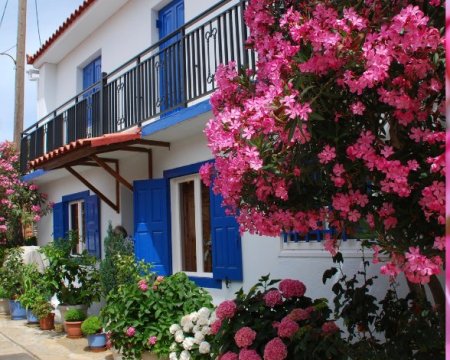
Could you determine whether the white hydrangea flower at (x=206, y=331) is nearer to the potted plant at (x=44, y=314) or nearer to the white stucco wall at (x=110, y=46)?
the white stucco wall at (x=110, y=46)

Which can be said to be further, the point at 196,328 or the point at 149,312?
the point at 149,312

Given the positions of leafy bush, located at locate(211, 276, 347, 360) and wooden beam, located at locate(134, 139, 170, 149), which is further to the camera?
wooden beam, located at locate(134, 139, 170, 149)

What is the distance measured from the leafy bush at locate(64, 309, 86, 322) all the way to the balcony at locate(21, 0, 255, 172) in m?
2.90

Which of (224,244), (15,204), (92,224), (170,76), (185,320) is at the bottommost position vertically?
(185,320)

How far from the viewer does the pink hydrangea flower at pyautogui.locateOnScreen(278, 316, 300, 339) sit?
4312 mm

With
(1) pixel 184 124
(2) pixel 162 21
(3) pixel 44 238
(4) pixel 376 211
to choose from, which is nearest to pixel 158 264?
(1) pixel 184 124

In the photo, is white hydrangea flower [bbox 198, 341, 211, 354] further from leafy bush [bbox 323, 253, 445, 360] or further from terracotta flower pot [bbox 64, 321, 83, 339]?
terracotta flower pot [bbox 64, 321, 83, 339]

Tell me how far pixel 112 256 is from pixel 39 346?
1.85 metres

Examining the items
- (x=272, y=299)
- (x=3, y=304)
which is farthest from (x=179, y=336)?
(x=3, y=304)

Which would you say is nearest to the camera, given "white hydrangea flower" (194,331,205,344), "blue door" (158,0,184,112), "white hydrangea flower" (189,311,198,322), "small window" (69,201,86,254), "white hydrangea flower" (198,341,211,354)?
"white hydrangea flower" (198,341,211,354)

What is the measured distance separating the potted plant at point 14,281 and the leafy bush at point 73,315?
2.44 m

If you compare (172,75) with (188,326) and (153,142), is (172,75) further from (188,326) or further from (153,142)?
(188,326)

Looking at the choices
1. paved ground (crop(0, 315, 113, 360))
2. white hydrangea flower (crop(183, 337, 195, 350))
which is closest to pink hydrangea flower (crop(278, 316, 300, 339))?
white hydrangea flower (crop(183, 337, 195, 350))

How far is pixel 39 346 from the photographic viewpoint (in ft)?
27.8
